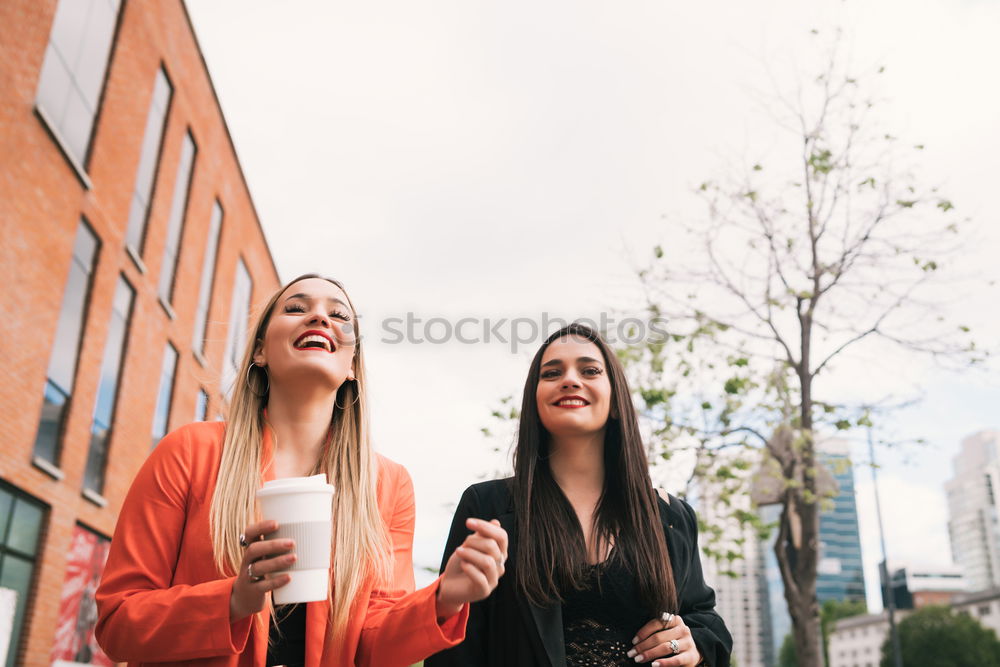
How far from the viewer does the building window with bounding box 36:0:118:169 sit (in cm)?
1133

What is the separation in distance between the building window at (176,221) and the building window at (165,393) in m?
1.29

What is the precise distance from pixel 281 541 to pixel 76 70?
12867 mm

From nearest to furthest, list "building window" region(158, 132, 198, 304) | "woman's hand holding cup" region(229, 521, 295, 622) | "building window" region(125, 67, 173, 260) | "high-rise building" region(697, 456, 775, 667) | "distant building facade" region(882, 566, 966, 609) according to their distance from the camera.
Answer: "woman's hand holding cup" region(229, 521, 295, 622)
"building window" region(125, 67, 173, 260)
"building window" region(158, 132, 198, 304)
"distant building facade" region(882, 566, 966, 609)
"high-rise building" region(697, 456, 775, 667)

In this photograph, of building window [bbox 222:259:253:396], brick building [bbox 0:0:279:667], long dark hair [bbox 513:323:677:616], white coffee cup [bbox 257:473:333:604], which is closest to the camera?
white coffee cup [bbox 257:473:333:604]

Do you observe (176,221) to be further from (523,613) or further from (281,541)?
(281,541)

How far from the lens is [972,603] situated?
73125 millimetres

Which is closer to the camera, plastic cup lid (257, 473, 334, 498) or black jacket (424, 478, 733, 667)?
plastic cup lid (257, 473, 334, 498)

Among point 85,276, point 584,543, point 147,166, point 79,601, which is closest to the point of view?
point 584,543

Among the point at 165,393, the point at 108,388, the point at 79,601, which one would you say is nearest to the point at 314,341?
the point at 79,601

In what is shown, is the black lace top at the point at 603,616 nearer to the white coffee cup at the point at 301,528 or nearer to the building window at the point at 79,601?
the white coffee cup at the point at 301,528

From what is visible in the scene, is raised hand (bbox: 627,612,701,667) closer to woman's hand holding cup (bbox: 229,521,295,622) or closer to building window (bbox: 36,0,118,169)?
woman's hand holding cup (bbox: 229,521,295,622)

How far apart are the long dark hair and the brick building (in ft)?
16.8

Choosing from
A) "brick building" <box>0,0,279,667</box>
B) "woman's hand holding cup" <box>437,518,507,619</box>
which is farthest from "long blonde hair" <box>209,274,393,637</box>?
"brick building" <box>0,0,279,667</box>

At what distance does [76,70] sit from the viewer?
12.3 m
